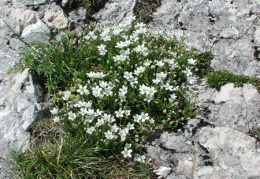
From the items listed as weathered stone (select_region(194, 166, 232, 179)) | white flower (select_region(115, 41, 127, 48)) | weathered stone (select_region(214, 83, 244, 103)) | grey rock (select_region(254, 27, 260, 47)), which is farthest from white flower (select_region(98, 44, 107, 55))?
grey rock (select_region(254, 27, 260, 47))

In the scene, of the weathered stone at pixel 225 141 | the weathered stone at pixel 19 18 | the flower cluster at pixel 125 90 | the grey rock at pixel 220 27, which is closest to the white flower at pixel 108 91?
the flower cluster at pixel 125 90

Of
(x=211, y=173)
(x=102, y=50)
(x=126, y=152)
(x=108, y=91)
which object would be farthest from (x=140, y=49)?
(x=211, y=173)

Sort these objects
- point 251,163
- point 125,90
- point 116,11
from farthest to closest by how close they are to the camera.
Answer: point 116,11
point 125,90
point 251,163

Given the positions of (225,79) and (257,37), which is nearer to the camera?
(225,79)

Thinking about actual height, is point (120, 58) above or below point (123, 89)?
above

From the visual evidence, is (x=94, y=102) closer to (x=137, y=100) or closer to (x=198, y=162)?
(x=137, y=100)

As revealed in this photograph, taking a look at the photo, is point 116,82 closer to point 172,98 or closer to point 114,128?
point 114,128

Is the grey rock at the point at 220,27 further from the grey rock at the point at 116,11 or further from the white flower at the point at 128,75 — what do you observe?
the white flower at the point at 128,75

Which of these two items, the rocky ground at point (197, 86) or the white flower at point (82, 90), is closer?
the rocky ground at point (197, 86)
